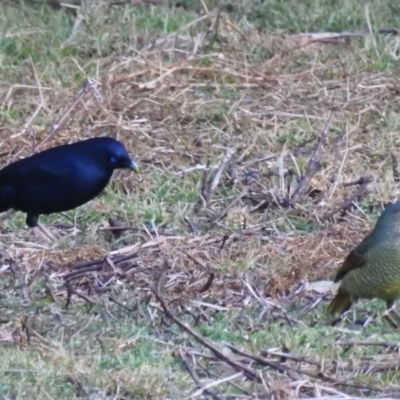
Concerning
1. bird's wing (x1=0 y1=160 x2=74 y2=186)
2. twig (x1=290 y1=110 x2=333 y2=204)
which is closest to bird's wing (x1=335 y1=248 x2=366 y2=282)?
twig (x1=290 y1=110 x2=333 y2=204)

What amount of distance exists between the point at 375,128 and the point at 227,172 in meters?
1.39

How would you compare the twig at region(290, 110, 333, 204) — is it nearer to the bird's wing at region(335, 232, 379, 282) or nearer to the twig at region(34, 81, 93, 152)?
the twig at region(34, 81, 93, 152)

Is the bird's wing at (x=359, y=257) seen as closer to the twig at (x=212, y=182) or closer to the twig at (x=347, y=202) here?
the twig at (x=347, y=202)

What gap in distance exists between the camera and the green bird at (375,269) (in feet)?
20.6

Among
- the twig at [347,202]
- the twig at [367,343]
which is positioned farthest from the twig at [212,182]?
the twig at [367,343]

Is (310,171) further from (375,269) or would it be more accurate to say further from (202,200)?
(375,269)

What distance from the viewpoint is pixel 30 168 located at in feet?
27.7

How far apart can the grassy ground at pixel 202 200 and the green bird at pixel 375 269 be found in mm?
130

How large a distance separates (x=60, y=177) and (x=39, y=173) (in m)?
0.13

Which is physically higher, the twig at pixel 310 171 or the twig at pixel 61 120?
the twig at pixel 310 171

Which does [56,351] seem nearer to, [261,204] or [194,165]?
[261,204]

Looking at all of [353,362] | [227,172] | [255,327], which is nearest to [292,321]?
[255,327]

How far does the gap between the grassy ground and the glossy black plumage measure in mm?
199

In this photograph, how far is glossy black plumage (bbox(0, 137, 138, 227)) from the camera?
27.4 ft
